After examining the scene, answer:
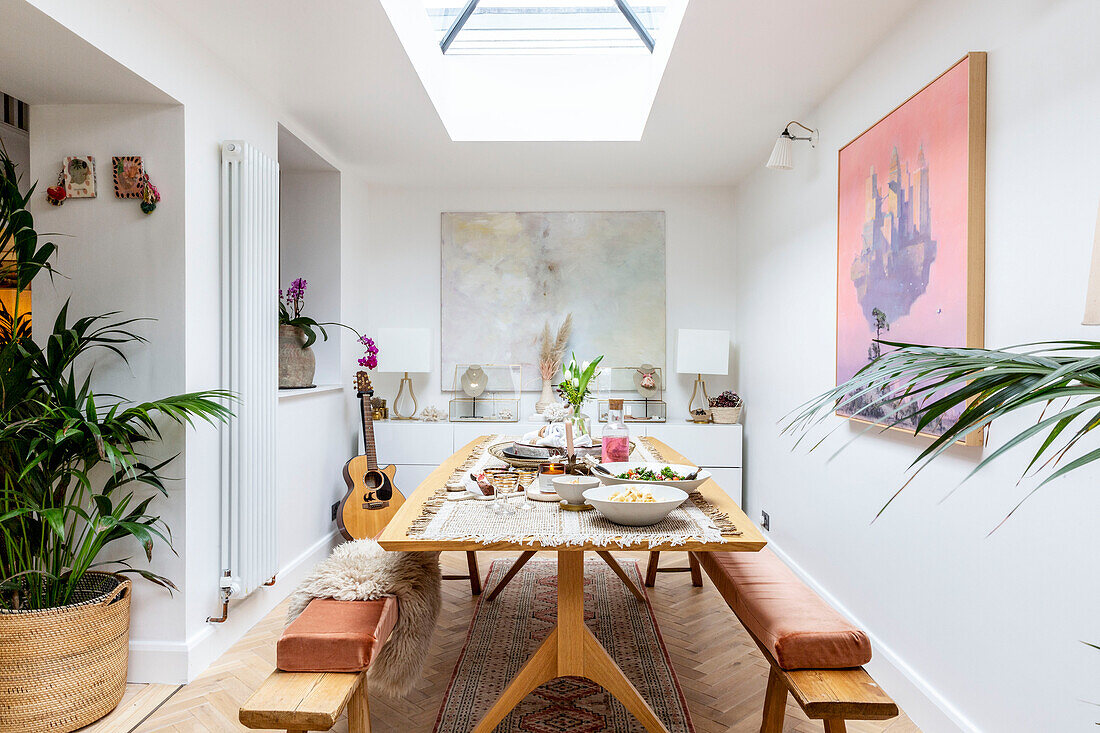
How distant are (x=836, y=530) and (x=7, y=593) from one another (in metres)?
3.24

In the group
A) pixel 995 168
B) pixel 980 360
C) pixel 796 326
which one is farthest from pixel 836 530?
pixel 980 360

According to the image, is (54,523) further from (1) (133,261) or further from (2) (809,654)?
(2) (809,654)

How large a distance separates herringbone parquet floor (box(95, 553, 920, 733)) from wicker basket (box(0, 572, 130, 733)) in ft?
0.40

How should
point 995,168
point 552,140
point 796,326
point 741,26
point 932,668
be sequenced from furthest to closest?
point 552,140
point 796,326
point 741,26
point 932,668
point 995,168

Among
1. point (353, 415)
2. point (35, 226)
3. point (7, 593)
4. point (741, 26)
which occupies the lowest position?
point (7, 593)

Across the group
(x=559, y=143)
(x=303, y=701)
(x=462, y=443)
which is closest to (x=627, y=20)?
(x=559, y=143)

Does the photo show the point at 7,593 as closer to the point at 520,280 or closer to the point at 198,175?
the point at 198,175

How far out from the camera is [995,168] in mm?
2006

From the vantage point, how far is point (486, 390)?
5.14m

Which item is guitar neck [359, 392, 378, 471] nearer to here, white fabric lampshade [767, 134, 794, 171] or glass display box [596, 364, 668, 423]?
Result: glass display box [596, 364, 668, 423]

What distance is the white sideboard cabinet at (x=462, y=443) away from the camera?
15.3 feet

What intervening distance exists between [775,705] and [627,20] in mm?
3114

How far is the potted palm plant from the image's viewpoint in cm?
215

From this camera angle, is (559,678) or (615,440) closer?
(615,440)
